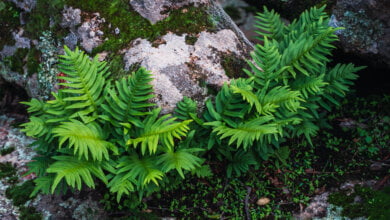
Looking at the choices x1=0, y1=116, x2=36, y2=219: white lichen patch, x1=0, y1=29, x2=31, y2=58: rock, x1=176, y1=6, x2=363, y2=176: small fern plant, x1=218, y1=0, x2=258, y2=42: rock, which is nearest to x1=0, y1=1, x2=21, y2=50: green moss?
x1=0, y1=29, x2=31, y2=58: rock

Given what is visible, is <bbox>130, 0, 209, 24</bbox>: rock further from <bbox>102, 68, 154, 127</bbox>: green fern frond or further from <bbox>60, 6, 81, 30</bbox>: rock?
<bbox>102, 68, 154, 127</bbox>: green fern frond

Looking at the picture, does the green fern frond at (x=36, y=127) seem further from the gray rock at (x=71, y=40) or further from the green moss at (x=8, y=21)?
the green moss at (x=8, y=21)

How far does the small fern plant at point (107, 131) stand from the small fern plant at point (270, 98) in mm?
439

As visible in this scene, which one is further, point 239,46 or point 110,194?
point 239,46

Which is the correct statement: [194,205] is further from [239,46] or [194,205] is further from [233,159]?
[239,46]

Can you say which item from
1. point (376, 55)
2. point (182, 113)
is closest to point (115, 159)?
point (182, 113)

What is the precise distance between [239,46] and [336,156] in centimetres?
202

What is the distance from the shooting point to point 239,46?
487 cm

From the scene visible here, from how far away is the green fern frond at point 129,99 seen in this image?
3.94m

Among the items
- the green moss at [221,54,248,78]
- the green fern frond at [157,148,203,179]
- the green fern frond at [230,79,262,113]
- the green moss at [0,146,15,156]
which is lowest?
the green moss at [0,146,15,156]

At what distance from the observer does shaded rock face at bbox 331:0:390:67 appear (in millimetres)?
4879

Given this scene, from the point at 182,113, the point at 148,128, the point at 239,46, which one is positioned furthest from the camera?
the point at 239,46

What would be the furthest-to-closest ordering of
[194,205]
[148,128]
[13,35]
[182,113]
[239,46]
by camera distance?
[13,35] → [239,46] → [194,205] → [182,113] → [148,128]

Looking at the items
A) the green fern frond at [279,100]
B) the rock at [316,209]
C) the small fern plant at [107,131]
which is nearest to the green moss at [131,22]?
the small fern plant at [107,131]
